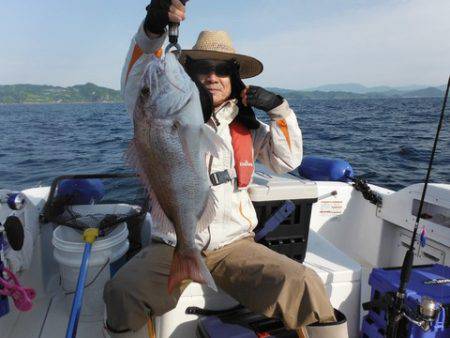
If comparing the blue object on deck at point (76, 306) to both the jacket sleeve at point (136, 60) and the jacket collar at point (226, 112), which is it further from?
the jacket collar at point (226, 112)

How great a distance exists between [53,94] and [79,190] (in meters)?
179

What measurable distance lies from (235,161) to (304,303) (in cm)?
129

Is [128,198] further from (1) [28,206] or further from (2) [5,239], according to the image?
(2) [5,239]

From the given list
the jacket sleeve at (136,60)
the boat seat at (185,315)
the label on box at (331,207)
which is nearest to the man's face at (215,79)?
the jacket sleeve at (136,60)

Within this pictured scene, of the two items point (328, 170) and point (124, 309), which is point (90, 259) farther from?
point (328, 170)

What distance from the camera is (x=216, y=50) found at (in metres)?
3.13

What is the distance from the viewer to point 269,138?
337 centimetres

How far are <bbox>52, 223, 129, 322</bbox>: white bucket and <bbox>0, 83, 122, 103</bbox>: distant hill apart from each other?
144000 mm

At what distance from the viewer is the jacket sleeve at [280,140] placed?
123 inches

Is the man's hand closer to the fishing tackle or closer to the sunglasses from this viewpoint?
the sunglasses

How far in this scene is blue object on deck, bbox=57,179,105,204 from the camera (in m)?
4.56

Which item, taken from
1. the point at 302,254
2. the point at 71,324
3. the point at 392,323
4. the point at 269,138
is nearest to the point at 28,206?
the point at 71,324

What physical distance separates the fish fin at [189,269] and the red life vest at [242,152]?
111cm

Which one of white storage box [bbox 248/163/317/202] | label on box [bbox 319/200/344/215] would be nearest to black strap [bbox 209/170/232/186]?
white storage box [bbox 248/163/317/202]
